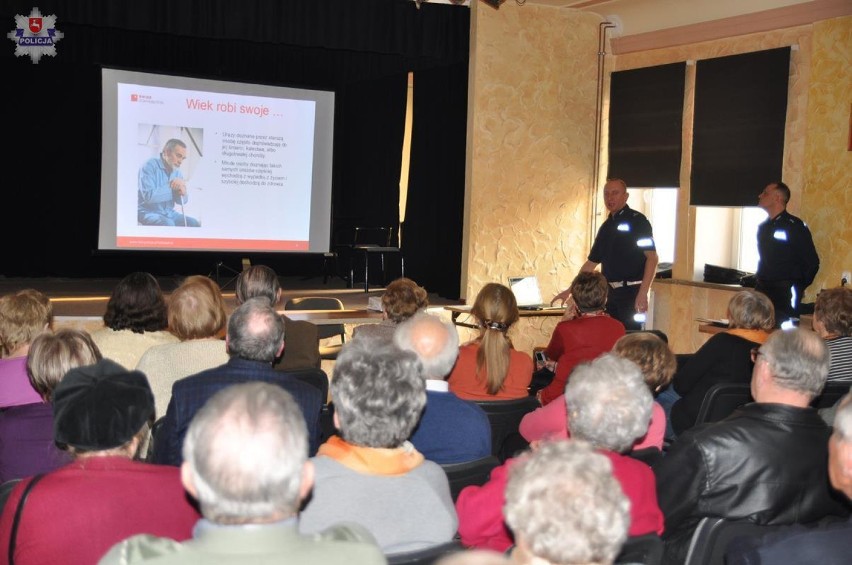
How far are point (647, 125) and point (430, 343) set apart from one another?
6083 millimetres

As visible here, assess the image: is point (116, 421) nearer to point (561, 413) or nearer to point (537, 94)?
point (561, 413)

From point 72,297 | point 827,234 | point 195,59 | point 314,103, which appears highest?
point 195,59

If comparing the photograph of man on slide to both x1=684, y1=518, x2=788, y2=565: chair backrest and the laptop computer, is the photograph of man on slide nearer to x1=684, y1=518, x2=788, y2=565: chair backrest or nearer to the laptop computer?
the laptop computer

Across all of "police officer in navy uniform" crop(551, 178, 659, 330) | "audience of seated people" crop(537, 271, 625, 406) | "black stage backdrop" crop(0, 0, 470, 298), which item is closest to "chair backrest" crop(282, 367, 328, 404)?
"audience of seated people" crop(537, 271, 625, 406)

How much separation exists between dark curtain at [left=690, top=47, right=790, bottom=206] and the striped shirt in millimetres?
3513

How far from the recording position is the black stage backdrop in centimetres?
815

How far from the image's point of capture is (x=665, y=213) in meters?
8.45

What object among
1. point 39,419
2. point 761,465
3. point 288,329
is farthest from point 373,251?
point 761,465

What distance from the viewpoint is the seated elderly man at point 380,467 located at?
1816 millimetres

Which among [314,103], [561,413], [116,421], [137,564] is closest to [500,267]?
[314,103]

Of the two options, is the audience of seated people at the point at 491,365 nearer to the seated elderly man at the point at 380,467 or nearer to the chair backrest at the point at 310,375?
the chair backrest at the point at 310,375

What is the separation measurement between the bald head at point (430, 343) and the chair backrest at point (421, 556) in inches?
40.4

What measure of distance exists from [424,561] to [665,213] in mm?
7249

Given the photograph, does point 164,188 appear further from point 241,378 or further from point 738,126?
point 241,378
